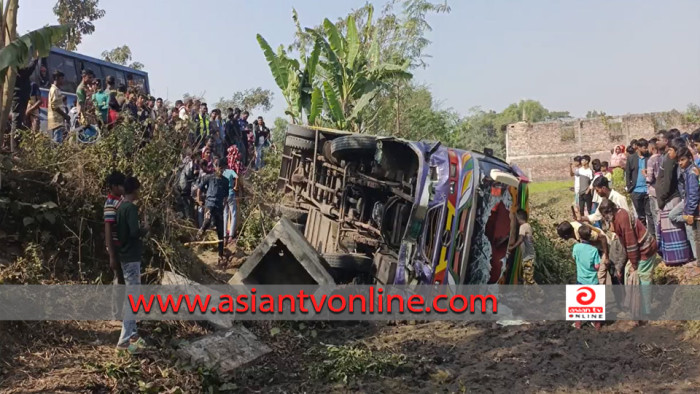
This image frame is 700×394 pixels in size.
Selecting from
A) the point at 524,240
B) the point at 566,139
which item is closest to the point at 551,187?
the point at 566,139

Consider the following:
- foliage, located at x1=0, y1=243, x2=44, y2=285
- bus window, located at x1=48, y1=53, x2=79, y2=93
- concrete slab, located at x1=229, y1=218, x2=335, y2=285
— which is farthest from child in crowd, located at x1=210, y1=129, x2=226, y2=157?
foliage, located at x1=0, y1=243, x2=44, y2=285

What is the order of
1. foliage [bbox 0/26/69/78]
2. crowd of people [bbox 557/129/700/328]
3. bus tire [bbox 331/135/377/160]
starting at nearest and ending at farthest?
foliage [bbox 0/26/69/78], crowd of people [bbox 557/129/700/328], bus tire [bbox 331/135/377/160]

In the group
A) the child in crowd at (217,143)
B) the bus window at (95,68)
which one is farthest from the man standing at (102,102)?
the bus window at (95,68)

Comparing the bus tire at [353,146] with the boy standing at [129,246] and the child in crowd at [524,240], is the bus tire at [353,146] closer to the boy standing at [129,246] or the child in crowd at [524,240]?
the child in crowd at [524,240]

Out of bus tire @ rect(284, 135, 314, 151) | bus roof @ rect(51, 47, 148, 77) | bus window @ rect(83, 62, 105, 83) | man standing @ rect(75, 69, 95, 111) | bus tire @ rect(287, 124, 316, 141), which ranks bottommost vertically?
bus tire @ rect(284, 135, 314, 151)

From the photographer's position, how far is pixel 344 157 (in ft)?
28.6

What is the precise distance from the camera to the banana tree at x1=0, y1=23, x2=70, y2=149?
18.0ft

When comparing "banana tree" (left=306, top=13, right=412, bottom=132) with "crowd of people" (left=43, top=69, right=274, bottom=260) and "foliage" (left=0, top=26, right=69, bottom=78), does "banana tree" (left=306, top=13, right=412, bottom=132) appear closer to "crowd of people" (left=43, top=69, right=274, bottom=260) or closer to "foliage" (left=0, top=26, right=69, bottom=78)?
"crowd of people" (left=43, top=69, right=274, bottom=260)

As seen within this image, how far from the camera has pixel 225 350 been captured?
21.0 ft

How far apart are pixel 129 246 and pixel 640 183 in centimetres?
815

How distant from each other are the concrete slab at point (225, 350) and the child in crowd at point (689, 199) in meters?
5.60

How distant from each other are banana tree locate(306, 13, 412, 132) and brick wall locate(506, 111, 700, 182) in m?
19.4

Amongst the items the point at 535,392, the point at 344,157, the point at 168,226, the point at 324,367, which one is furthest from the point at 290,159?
the point at 535,392

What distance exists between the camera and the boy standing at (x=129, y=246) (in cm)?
582
